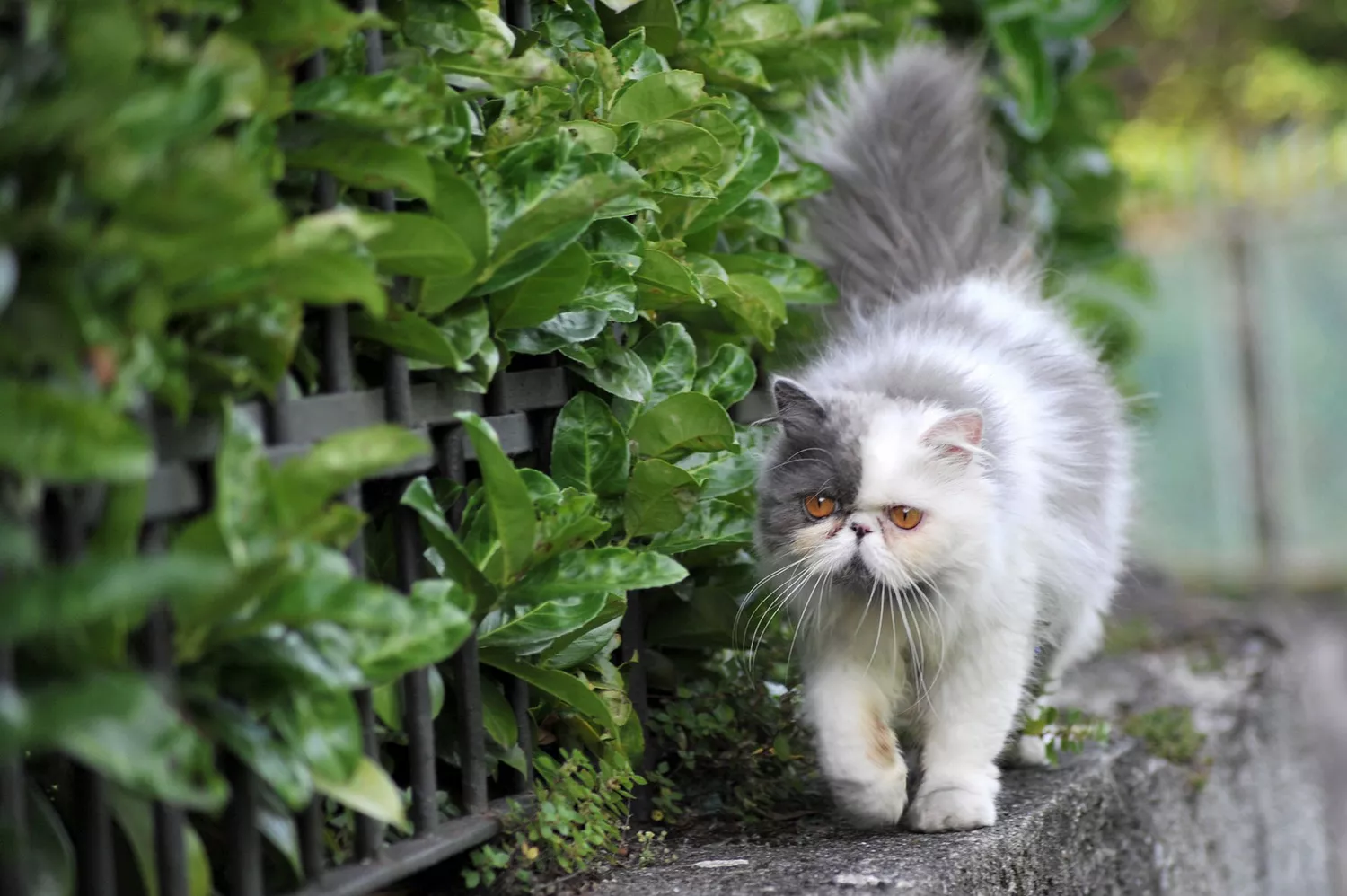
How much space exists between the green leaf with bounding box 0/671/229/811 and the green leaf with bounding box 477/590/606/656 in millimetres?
757

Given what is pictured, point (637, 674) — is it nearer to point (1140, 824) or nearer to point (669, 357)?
point (669, 357)

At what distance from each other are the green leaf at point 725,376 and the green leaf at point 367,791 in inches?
43.1

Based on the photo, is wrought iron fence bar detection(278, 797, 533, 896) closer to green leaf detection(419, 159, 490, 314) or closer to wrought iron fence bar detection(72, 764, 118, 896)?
wrought iron fence bar detection(72, 764, 118, 896)

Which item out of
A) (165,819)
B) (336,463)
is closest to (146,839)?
(165,819)

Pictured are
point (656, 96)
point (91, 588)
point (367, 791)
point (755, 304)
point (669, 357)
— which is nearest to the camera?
point (91, 588)

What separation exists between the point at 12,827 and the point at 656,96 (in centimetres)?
150

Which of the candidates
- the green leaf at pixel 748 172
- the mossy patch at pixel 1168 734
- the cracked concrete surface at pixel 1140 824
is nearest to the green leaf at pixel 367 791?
the cracked concrete surface at pixel 1140 824

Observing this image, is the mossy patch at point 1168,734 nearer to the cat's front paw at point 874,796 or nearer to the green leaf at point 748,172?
the cat's front paw at point 874,796

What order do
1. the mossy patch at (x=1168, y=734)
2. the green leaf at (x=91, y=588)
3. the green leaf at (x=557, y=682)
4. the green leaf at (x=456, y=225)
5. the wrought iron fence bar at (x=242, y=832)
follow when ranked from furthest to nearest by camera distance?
the mossy patch at (x=1168, y=734) < the green leaf at (x=557, y=682) < the green leaf at (x=456, y=225) < the wrought iron fence bar at (x=242, y=832) < the green leaf at (x=91, y=588)

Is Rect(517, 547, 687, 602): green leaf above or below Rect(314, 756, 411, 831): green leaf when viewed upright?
above

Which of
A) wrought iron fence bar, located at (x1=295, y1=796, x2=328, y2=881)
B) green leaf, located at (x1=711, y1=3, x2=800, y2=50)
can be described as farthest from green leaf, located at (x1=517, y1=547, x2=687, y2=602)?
green leaf, located at (x1=711, y1=3, x2=800, y2=50)

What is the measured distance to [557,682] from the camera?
219cm

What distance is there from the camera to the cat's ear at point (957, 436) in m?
2.35

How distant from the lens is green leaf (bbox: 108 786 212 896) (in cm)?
154
